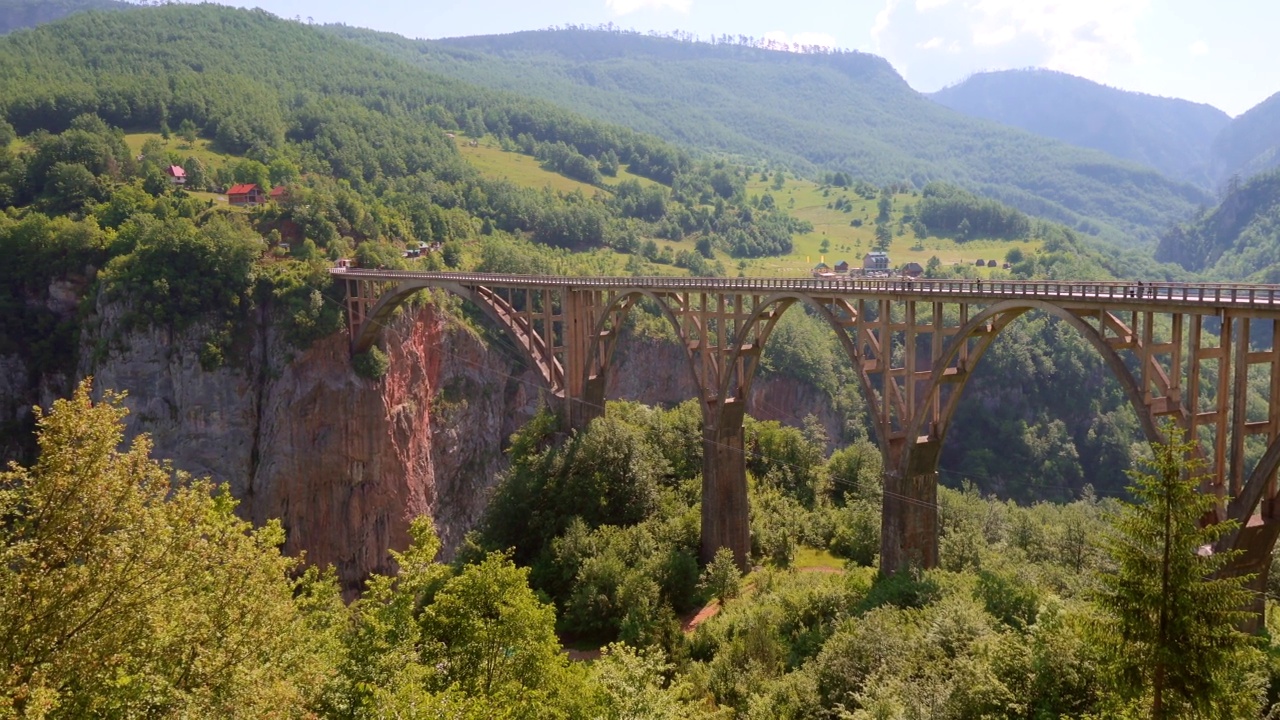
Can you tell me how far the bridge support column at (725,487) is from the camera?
114ft

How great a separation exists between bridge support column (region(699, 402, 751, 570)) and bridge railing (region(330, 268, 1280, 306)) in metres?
5.57

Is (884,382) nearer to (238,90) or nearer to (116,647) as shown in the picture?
(116,647)

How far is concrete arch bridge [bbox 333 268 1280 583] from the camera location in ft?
57.6

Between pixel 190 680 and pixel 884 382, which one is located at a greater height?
pixel 884 382

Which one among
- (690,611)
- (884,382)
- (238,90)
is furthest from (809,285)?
(238,90)

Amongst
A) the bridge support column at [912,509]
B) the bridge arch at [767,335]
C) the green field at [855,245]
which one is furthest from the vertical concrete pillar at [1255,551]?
the green field at [855,245]

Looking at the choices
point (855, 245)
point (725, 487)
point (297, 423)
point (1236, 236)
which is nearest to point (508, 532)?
point (725, 487)

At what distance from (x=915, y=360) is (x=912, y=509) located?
234 inches

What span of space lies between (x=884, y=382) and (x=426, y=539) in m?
14.3

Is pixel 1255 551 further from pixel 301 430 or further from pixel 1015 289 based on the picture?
pixel 301 430

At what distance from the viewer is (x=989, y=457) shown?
90.9m

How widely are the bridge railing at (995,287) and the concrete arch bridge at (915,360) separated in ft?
0.21

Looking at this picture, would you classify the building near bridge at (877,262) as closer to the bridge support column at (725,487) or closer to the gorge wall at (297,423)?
the gorge wall at (297,423)

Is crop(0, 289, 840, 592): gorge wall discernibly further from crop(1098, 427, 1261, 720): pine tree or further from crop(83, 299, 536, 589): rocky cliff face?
crop(1098, 427, 1261, 720): pine tree
